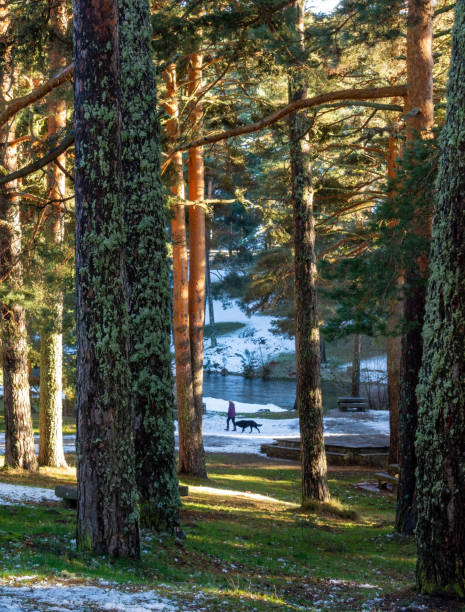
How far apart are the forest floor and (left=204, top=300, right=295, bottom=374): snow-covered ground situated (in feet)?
140

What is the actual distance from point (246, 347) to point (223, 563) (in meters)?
51.7

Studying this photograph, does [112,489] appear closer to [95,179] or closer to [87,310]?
[87,310]

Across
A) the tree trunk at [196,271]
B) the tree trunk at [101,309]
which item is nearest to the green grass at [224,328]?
the tree trunk at [196,271]

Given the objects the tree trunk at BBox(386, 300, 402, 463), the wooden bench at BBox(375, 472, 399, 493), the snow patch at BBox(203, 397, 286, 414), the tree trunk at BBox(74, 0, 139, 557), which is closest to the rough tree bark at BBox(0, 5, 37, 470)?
the tree trunk at BBox(74, 0, 139, 557)

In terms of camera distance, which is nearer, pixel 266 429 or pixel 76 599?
pixel 76 599

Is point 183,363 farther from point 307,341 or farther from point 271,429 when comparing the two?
point 271,429

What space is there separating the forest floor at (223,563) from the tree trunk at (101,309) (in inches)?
16.0

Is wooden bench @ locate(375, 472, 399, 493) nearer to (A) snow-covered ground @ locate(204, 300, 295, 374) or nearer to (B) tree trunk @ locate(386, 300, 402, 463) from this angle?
(B) tree trunk @ locate(386, 300, 402, 463)

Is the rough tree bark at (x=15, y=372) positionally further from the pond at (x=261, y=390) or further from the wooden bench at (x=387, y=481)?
the pond at (x=261, y=390)

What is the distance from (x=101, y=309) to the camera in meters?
5.97

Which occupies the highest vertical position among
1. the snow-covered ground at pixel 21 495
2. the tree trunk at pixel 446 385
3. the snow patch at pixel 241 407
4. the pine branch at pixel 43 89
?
the pine branch at pixel 43 89

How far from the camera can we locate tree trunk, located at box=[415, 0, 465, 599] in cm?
561

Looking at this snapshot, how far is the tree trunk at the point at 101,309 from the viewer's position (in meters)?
5.96

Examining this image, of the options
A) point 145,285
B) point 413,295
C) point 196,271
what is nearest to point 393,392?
point 196,271
